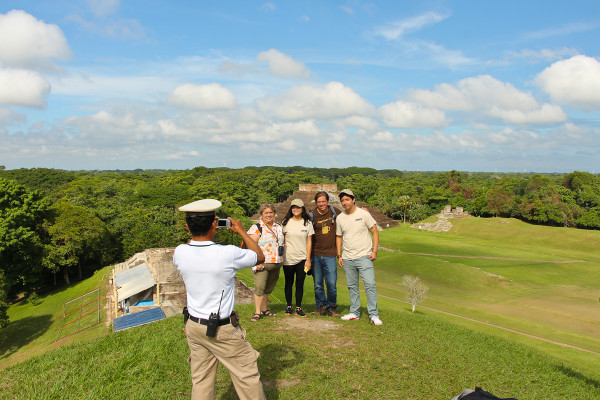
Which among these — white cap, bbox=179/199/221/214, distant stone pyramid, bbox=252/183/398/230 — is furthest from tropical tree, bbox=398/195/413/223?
white cap, bbox=179/199/221/214

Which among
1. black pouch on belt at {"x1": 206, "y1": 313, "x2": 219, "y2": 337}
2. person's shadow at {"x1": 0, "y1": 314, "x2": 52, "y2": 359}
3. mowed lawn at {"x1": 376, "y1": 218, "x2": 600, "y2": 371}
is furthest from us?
person's shadow at {"x1": 0, "y1": 314, "x2": 52, "y2": 359}

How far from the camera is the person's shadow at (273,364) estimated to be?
13.6ft

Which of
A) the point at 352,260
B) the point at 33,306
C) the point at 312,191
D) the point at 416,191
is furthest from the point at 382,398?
the point at 416,191

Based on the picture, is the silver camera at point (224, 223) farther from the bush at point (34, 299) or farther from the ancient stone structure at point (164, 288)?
the bush at point (34, 299)

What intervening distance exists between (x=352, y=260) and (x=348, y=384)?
2.62 meters

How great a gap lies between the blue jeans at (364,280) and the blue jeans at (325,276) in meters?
0.27

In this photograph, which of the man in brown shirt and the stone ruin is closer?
the man in brown shirt

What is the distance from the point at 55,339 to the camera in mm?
16922

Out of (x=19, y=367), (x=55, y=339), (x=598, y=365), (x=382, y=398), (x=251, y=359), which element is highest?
(x=251, y=359)

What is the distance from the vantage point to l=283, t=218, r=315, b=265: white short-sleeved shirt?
6.61 meters

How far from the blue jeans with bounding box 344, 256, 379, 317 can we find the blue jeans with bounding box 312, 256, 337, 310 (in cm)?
27

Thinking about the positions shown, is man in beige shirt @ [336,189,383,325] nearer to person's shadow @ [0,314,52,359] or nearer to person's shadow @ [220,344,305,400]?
person's shadow @ [220,344,305,400]

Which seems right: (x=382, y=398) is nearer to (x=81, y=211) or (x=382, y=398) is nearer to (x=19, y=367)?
(x=19, y=367)

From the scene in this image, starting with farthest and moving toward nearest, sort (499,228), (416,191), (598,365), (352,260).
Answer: (416,191), (499,228), (598,365), (352,260)
